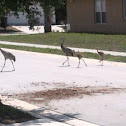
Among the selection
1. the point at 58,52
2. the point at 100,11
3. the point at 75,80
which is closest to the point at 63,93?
the point at 75,80

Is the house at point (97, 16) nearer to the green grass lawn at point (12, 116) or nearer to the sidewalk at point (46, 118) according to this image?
the sidewalk at point (46, 118)

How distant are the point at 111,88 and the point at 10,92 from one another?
2.85m

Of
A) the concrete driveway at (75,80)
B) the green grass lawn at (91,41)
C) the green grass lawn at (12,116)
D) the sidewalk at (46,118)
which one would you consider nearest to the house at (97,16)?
the green grass lawn at (91,41)

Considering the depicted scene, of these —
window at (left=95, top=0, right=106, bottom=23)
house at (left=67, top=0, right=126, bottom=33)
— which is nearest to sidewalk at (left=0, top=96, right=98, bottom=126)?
house at (left=67, top=0, right=126, bottom=33)

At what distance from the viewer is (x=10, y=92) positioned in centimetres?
1310

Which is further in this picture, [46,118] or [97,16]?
[97,16]

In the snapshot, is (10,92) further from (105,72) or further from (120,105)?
(105,72)

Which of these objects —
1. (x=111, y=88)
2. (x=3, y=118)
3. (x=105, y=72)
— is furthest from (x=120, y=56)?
(x=3, y=118)

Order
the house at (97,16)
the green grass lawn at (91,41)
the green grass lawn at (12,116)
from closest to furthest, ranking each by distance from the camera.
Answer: the green grass lawn at (12,116) → the green grass lawn at (91,41) → the house at (97,16)

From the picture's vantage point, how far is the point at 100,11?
3588 centimetres

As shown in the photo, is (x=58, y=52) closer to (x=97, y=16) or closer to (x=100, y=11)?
(x=100, y=11)

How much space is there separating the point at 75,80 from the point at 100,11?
21.3m

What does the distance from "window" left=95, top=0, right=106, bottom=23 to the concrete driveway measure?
11.5m

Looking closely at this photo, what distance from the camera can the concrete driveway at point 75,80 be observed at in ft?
33.3
